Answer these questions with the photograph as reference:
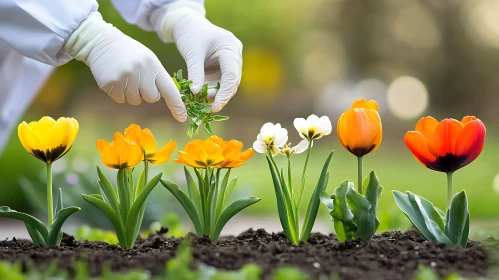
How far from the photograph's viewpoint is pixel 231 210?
1599 millimetres

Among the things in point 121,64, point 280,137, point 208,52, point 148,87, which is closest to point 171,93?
point 148,87

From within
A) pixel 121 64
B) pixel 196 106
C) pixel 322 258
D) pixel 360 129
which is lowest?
pixel 322 258

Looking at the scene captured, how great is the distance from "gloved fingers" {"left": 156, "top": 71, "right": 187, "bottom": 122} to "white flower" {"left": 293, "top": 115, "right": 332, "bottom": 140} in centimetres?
40

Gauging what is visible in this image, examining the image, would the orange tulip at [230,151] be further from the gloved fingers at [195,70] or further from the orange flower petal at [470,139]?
the orange flower petal at [470,139]

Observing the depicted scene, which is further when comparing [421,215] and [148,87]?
[148,87]

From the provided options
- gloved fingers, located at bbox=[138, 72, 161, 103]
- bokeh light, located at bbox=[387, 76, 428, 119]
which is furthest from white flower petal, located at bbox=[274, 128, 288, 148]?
bokeh light, located at bbox=[387, 76, 428, 119]

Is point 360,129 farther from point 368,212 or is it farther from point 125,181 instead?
point 125,181

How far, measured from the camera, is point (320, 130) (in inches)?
63.6

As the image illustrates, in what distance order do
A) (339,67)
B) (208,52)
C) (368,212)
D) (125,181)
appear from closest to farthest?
(368,212) < (125,181) < (208,52) < (339,67)

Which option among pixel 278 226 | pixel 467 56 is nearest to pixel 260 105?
pixel 467 56

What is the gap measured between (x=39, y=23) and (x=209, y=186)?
0.70 meters

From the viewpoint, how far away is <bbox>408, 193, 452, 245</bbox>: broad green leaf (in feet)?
4.95

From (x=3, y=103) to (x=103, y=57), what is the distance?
3.16 feet

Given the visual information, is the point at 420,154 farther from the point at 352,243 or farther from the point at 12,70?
the point at 12,70
